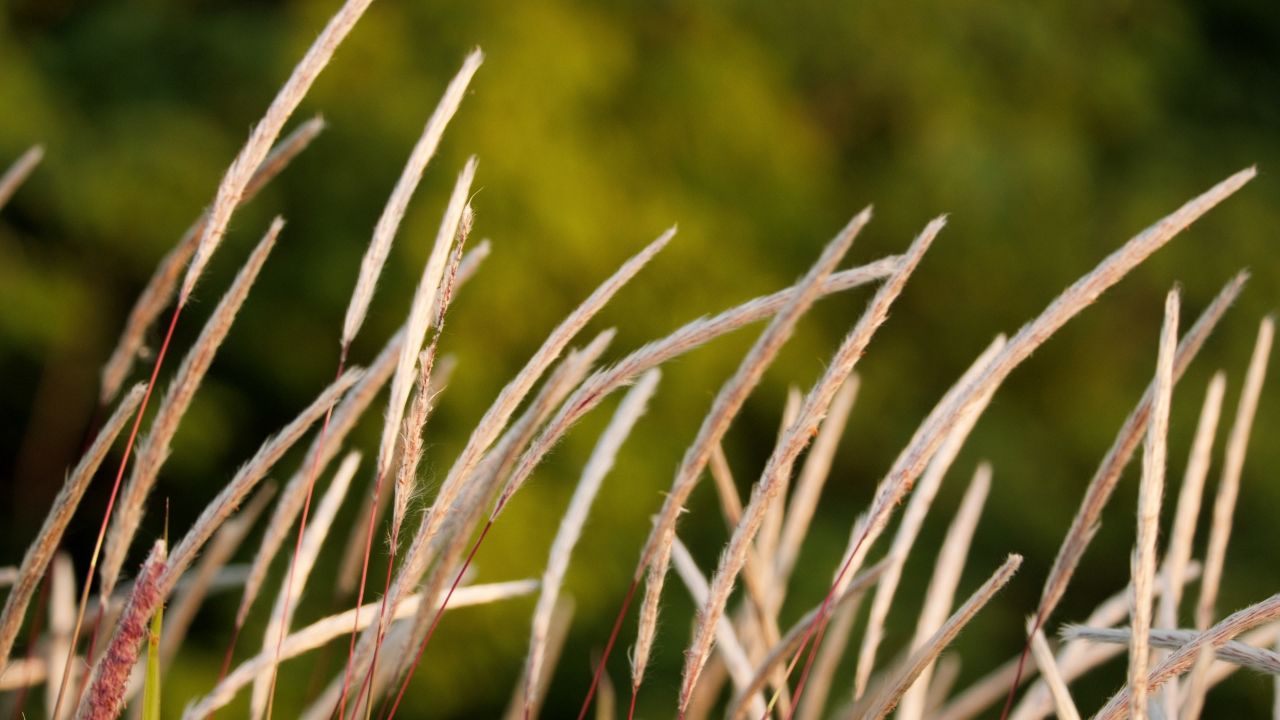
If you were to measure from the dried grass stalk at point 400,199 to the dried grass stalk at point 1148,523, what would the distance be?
232 millimetres

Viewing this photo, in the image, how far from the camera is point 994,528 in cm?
262

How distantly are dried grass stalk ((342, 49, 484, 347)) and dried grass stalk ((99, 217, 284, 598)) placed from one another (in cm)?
4

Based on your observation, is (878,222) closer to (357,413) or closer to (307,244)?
(307,244)

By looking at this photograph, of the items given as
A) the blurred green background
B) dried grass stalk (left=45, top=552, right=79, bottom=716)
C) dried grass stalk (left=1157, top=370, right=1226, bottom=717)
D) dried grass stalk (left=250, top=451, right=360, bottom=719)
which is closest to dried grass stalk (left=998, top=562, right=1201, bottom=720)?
dried grass stalk (left=1157, top=370, right=1226, bottom=717)

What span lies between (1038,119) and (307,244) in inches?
65.7

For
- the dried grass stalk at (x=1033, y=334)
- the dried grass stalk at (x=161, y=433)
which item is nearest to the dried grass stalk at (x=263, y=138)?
the dried grass stalk at (x=161, y=433)

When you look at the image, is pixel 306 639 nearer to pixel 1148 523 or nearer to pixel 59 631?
pixel 59 631

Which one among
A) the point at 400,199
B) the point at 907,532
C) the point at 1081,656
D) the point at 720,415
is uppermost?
the point at 400,199

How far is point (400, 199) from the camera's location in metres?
0.41

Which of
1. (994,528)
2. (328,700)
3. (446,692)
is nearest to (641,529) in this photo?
(446,692)

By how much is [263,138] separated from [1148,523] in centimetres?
31

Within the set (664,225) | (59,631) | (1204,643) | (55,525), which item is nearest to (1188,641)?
(1204,643)

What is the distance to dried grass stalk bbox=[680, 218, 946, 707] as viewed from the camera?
36 centimetres

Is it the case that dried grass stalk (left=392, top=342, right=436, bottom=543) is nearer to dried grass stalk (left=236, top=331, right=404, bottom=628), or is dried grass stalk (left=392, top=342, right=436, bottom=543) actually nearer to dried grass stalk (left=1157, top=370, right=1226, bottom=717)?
dried grass stalk (left=236, top=331, right=404, bottom=628)
